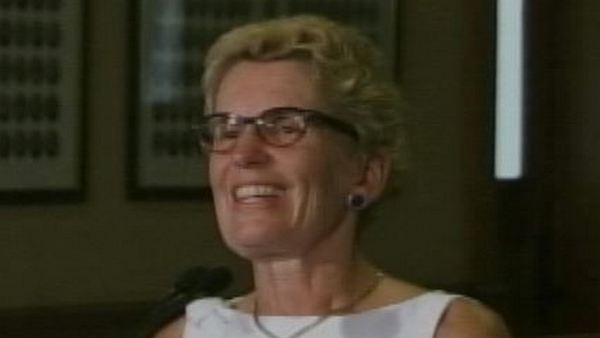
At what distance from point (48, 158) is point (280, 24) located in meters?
1.69

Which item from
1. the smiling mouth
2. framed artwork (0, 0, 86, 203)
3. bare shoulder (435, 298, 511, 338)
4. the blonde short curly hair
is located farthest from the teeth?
framed artwork (0, 0, 86, 203)

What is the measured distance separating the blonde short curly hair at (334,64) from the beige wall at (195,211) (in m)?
1.65

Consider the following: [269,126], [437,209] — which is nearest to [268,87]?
[269,126]

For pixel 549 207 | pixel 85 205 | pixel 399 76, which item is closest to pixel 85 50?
pixel 85 205

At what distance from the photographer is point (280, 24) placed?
1.47 m

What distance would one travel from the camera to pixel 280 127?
1436mm

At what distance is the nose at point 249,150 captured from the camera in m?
1.43

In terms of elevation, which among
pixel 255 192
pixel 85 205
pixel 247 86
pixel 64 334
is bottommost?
pixel 64 334

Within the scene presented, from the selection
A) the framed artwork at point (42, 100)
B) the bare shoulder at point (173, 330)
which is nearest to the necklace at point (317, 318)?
the bare shoulder at point (173, 330)

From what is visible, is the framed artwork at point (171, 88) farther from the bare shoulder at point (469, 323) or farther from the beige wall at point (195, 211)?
the bare shoulder at point (469, 323)

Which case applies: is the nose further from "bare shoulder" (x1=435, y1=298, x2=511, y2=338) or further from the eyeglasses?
"bare shoulder" (x1=435, y1=298, x2=511, y2=338)

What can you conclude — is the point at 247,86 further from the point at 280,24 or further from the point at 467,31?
the point at 467,31

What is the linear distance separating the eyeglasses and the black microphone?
0.24 metres

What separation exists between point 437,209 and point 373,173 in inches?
87.3
